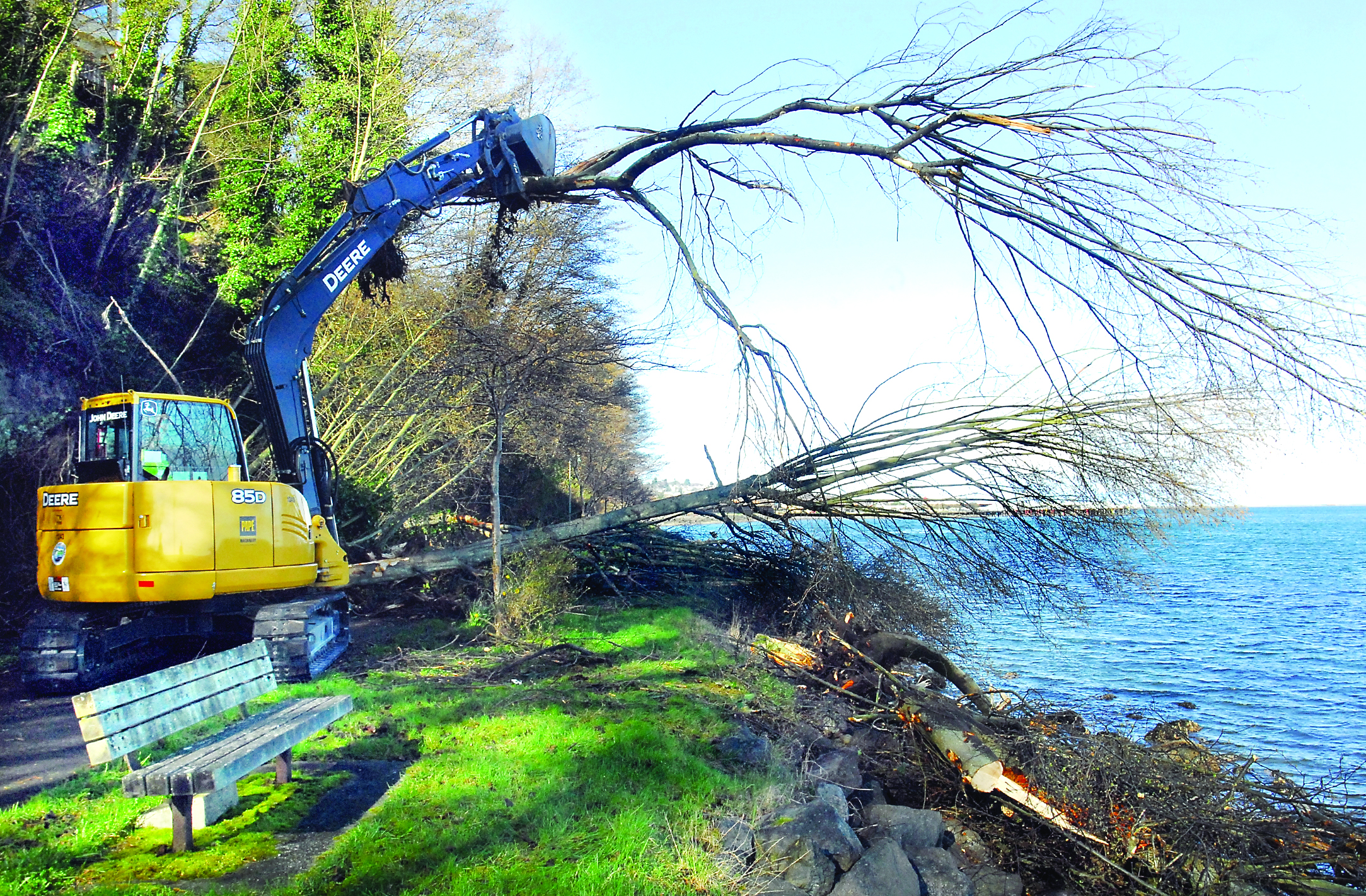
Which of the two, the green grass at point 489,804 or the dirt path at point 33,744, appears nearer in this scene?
the green grass at point 489,804

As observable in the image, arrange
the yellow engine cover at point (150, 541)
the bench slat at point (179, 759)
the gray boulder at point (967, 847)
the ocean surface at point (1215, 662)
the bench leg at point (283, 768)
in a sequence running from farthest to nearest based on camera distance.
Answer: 1. the ocean surface at point (1215, 662)
2. the yellow engine cover at point (150, 541)
3. the gray boulder at point (967, 847)
4. the bench leg at point (283, 768)
5. the bench slat at point (179, 759)

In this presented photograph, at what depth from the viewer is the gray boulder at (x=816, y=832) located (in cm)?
534

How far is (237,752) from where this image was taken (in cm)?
438

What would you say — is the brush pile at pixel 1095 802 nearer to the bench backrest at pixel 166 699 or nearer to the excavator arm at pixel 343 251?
the bench backrest at pixel 166 699

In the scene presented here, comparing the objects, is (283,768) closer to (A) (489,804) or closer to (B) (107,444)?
(A) (489,804)

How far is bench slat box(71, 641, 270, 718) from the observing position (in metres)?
3.98

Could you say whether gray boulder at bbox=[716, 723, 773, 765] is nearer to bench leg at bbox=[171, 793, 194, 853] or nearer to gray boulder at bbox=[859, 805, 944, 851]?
gray boulder at bbox=[859, 805, 944, 851]

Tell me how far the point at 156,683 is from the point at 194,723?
0.34 m

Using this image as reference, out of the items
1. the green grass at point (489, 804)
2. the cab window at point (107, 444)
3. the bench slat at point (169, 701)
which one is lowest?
the green grass at point (489, 804)

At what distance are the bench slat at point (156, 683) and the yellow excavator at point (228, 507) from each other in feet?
9.35

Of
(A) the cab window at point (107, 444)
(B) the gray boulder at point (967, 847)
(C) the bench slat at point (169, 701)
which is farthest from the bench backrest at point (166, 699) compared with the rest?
(B) the gray boulder at point (967, 847)

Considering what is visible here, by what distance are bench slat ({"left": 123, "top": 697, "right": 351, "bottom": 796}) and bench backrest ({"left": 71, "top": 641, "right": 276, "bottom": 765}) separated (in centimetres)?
15

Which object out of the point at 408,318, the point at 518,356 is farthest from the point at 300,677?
the point at 408,318

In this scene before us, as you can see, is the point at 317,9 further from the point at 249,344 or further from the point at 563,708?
the point at 563,708
